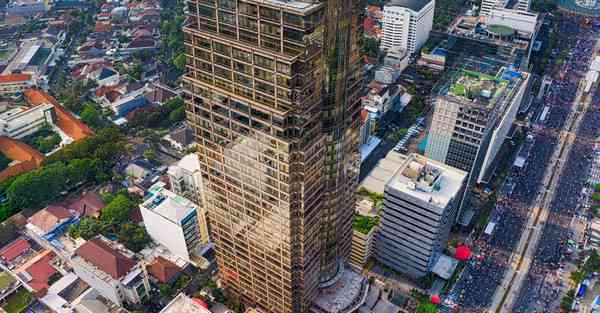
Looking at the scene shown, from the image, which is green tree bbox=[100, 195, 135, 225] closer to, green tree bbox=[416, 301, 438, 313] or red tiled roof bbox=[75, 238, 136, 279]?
red tiled roof bbox=[75, 238, 136, 279]

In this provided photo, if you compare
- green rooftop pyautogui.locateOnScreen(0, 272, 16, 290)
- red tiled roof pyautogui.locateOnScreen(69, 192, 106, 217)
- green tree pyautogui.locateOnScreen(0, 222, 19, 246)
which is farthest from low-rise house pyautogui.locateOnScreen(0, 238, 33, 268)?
red tiled roof pyautogui.locateOnScreen(69, 192, 106, 217)

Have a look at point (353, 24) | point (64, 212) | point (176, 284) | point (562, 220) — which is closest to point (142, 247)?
point (176, 284)

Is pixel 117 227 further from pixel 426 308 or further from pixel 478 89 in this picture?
pixel 478 89

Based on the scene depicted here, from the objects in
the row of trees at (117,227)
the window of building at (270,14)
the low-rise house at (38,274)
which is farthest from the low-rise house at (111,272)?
the window of building at (270,14)

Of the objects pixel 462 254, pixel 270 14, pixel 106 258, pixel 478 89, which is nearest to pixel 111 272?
pixel 106 258

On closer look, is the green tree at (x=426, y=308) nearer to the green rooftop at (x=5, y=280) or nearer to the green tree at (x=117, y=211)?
the green tree at (x=117, y=211)

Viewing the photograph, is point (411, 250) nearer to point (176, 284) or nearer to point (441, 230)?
point (441, 230)

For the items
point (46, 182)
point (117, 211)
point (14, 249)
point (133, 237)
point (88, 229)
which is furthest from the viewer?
point (46, 182)
